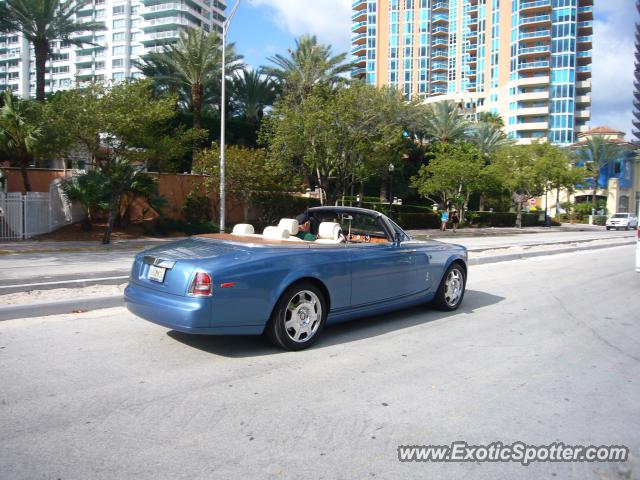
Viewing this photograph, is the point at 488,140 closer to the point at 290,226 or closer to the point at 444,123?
the point at 444,123

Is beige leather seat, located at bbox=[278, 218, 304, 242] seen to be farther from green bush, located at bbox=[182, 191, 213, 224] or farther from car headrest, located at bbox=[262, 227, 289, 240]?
green bush, located at bbox=[182, 191, 213, 224]

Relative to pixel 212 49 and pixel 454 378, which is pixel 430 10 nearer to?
pixel 212 49

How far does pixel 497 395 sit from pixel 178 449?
2.56 m

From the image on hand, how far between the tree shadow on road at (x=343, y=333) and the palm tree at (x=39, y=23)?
2869 centimetres

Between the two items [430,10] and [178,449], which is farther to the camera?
[430,10]

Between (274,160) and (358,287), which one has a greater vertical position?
(274,160)

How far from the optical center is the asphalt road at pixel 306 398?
316cm

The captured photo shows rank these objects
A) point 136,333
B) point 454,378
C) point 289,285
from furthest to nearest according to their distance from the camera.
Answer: point 136,333 → point 289,285 → point 454,378

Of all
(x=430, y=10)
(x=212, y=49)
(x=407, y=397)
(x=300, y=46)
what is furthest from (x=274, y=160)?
(x=430, y=10)

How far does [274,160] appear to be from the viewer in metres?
26.5

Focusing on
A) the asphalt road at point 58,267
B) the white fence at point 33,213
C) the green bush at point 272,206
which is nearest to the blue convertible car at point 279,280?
the asphalt road at point 58,267

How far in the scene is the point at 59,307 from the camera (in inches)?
267

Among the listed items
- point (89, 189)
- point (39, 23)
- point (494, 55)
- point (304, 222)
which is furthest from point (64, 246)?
point (494, 55)

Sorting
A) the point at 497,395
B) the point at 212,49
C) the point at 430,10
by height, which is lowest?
the point at 497,395
